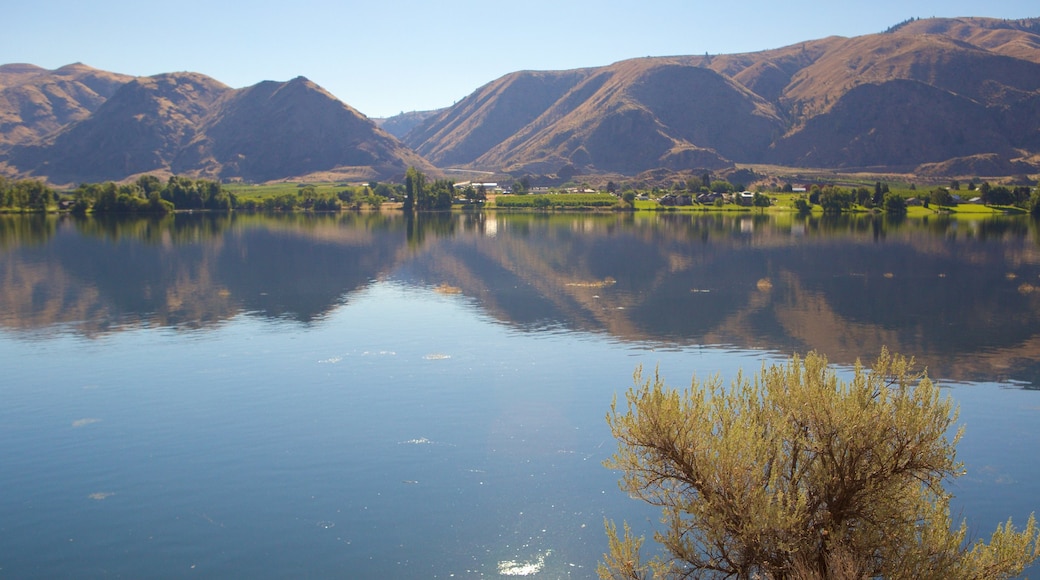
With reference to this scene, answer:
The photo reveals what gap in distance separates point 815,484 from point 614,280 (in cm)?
6930

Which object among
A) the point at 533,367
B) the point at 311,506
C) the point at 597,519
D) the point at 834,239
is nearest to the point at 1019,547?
the point at 597,519

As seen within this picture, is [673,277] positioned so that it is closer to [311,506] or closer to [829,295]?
[829,295]

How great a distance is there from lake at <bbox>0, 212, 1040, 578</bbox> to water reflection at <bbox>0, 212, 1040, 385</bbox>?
0.57 metres

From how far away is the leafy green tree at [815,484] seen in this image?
17.4 meters

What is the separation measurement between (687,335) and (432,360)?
1982 cm

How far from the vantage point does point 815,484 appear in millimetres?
18781

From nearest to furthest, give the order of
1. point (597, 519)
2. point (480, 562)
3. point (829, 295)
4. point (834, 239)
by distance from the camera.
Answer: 1. point (480, 562)
2. point (597, 519)
3. point (829, 295)
4. point (834, 239)

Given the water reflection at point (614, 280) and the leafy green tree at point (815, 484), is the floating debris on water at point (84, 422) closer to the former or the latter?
the water reflection at point (614, 280)

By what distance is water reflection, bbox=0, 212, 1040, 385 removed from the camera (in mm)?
59750

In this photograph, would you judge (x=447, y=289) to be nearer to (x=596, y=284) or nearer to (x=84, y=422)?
(x=596, y=284)

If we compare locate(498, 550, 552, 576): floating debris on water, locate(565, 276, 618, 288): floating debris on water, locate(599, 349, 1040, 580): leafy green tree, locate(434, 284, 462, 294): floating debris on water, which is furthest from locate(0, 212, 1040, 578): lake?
locate(599, 349, 1040, 580): leafy green tree

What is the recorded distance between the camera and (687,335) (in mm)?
58156

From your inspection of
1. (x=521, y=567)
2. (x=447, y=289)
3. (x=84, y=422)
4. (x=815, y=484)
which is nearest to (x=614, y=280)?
(x=447, y=289)

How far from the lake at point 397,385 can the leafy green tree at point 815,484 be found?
6854 millimetres
